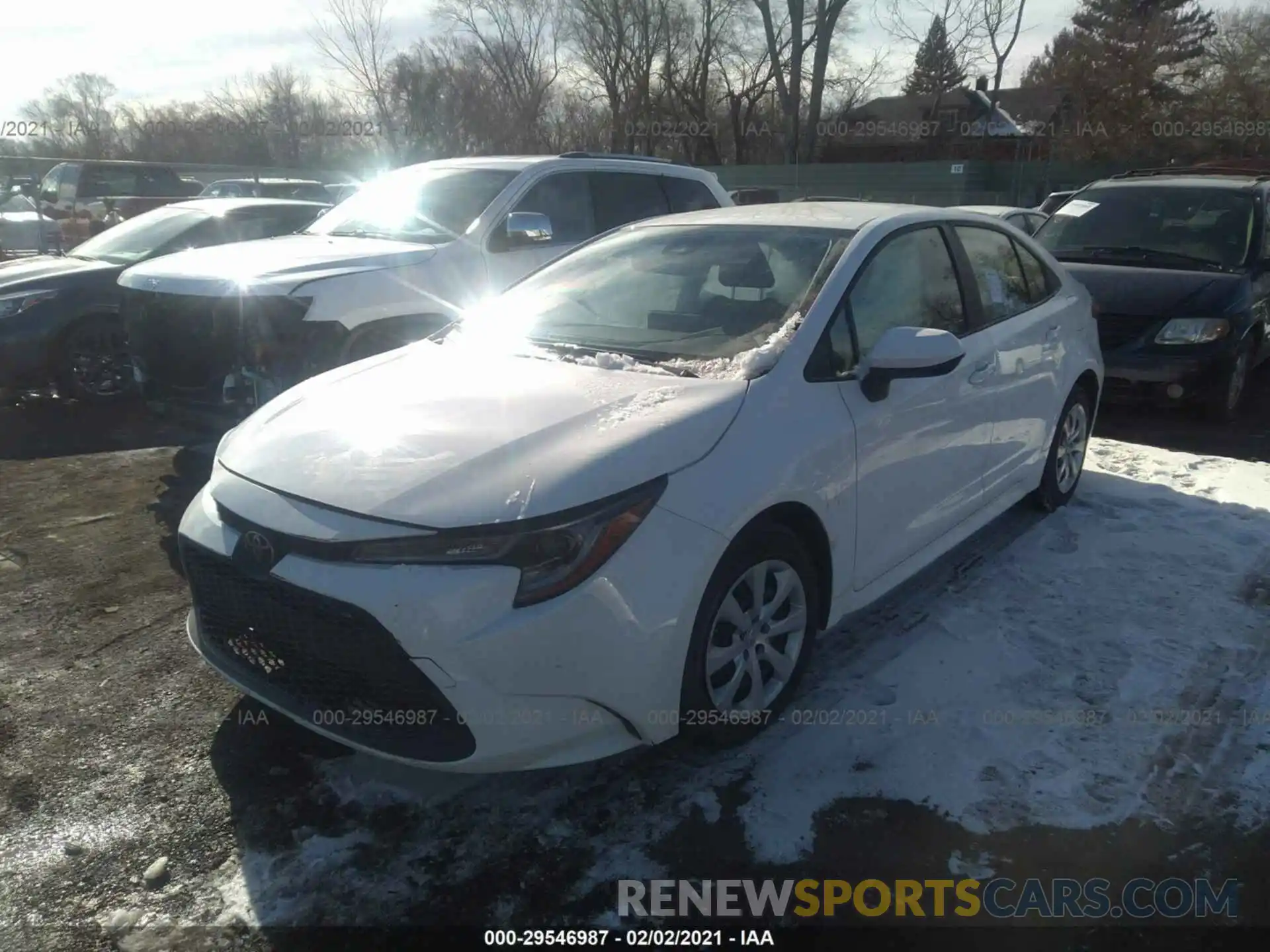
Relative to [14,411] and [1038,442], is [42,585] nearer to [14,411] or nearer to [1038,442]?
[14,411]

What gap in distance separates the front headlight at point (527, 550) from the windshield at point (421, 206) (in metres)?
4.24

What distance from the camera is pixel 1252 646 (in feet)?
12.0

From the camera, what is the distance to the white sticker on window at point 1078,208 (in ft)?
27.6

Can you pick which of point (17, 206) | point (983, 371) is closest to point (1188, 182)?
point (983, 371)

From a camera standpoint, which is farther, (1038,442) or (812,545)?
(1038,442)

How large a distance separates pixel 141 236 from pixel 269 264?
3278 mm

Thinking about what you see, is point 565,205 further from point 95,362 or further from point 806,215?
point 95,362

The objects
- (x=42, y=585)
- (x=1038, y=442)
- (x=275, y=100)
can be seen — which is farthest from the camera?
(x=275, y=100)

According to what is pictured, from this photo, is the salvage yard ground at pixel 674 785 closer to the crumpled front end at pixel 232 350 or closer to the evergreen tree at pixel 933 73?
the crumpled front end at pixel 232 350

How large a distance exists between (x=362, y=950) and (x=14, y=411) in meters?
7.00

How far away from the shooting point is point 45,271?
290 inches

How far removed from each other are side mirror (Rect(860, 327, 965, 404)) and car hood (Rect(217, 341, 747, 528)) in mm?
561

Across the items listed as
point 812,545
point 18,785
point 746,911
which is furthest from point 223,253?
point 746,911

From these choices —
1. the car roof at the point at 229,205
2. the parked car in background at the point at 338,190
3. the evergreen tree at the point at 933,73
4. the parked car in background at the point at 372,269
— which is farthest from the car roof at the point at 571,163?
the evergreen tree at the point at 933,73
